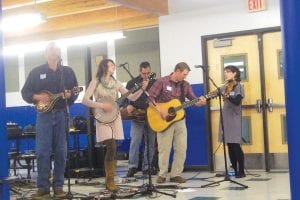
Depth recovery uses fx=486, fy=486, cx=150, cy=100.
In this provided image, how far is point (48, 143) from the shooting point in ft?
16.9

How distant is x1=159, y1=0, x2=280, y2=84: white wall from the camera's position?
23.7 feet

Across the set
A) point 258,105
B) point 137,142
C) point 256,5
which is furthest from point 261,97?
point 137,142

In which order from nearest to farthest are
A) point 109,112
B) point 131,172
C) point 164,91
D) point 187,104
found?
point 109,112 < point 187,104 < point 164,91 < point 131,172

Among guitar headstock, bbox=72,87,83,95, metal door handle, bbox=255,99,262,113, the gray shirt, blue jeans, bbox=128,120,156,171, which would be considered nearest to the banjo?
guitar headstock, bbox=72,87,83,95

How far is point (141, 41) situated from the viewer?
37.2 feet

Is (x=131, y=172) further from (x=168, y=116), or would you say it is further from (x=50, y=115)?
(x=50, y=115)

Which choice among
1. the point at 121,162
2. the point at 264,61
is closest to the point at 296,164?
the point at 264,61

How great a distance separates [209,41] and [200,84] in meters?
0.69

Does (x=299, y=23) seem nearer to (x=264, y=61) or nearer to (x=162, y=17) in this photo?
(x=264, y=61)

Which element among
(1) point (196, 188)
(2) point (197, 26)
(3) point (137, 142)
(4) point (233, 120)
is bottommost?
(1) point (196, 188)

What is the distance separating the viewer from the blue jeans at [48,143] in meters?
5.14

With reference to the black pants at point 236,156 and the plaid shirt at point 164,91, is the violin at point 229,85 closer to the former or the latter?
the plaid shirt at point 164,91

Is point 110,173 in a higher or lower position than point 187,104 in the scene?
lower

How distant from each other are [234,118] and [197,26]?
1.87 meters
